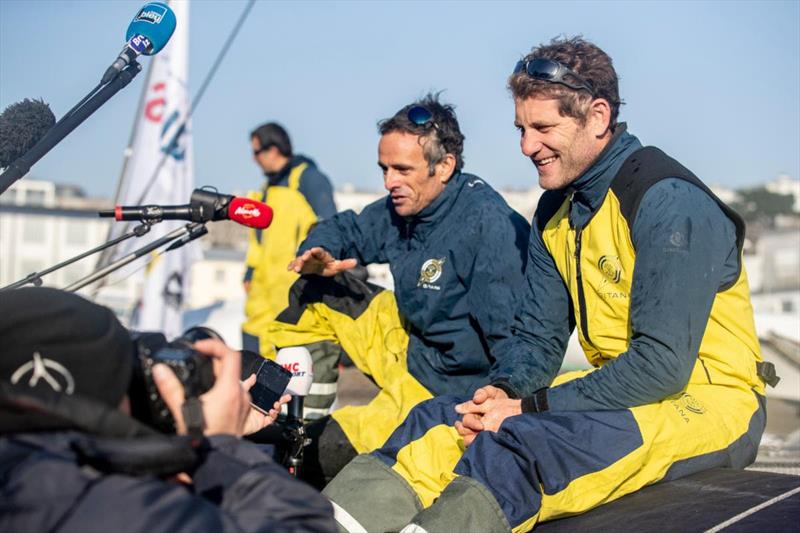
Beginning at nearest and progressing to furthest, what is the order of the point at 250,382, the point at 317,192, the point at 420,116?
the point at 250,382 < the point at 420,116 < the point at 317,192

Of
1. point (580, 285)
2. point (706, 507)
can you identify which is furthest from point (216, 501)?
point (580, 285)

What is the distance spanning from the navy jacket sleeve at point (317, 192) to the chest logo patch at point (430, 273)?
398cm

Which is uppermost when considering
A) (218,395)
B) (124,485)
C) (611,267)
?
(611,267)

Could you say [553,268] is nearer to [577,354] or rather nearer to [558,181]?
[558,181]

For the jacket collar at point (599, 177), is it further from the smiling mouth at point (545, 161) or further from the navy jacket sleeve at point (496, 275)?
the navy jacket sleeve at point (496, 275)

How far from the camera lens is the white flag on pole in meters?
9.70

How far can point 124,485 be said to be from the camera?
5.94 ft

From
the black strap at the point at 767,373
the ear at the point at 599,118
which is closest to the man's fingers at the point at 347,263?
the ear at the point at 599,118

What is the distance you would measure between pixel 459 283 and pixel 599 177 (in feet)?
3.64

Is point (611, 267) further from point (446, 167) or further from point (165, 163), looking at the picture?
point (165, 163)

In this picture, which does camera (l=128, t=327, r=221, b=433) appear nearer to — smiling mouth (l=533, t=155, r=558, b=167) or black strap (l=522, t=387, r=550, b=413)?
black strap (l=522, t=387, r=550, b=413)

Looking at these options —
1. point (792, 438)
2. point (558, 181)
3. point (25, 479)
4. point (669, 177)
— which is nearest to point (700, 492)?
point (669, 177)

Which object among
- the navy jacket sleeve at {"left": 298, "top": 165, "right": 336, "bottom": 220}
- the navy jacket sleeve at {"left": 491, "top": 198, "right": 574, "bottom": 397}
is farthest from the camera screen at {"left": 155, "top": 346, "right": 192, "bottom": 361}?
the navy jacket sleeve at {"left": 298, "top": 165, "right": 336, "bottom": 220}

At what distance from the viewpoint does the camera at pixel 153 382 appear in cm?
201
